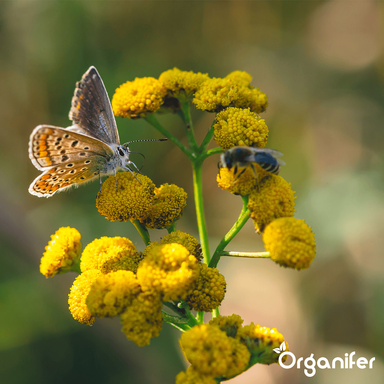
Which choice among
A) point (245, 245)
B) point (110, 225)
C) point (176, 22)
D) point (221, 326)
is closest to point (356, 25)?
point (176, 22)

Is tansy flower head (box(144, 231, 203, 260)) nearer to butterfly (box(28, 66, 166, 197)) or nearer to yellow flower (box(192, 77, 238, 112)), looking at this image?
butterfly (box(28, 66, 166, 197))

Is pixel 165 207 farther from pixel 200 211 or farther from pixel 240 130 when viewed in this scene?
pixel 240 130

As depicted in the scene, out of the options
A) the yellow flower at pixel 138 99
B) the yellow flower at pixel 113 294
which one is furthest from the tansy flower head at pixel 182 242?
the yellow flower at pixel 138 99

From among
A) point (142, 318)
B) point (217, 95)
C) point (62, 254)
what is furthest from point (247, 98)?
point (62, 254)

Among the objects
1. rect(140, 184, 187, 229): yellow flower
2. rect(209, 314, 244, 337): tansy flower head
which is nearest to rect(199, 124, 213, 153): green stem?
rect(140, 184, 187, 229): yellow flower

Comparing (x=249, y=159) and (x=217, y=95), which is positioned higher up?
(x=217, y=95)
